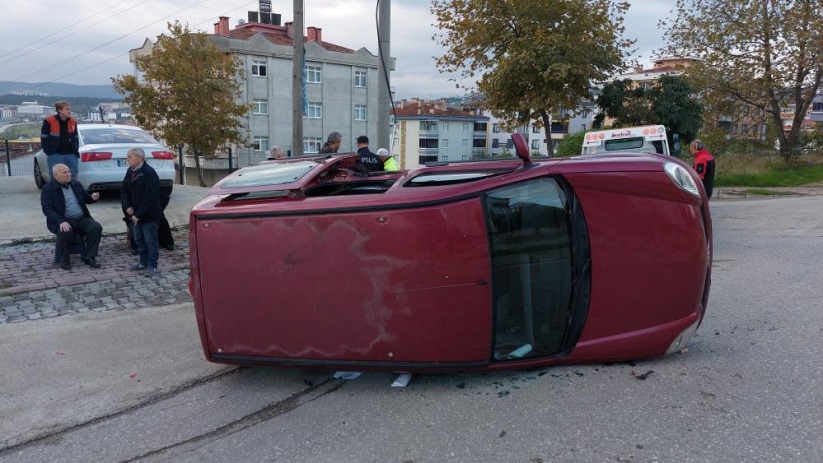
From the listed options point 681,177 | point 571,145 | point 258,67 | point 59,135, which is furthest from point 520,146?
point 258,67

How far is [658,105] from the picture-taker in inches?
1030

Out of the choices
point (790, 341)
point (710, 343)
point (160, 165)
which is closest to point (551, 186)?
point (710, 343)

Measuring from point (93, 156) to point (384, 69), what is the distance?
540cm

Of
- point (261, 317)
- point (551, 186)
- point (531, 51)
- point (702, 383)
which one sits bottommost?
point (702, 383)

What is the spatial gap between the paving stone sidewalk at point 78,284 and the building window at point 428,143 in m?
74.0

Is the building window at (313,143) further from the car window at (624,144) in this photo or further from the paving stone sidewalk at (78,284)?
the paving stone sidewalk at (78,284)

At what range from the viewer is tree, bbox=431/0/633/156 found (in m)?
16.7

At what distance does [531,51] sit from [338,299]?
14371 millimetres

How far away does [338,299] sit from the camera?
388 centimetres

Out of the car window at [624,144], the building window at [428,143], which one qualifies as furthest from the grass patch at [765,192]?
the building window at [428,143]

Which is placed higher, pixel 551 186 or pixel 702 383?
pixel 551 186

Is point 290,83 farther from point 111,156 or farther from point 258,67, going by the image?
point 111,156

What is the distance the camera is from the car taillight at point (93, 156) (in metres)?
10.6

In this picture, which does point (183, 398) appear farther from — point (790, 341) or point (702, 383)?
point (790, 341)
